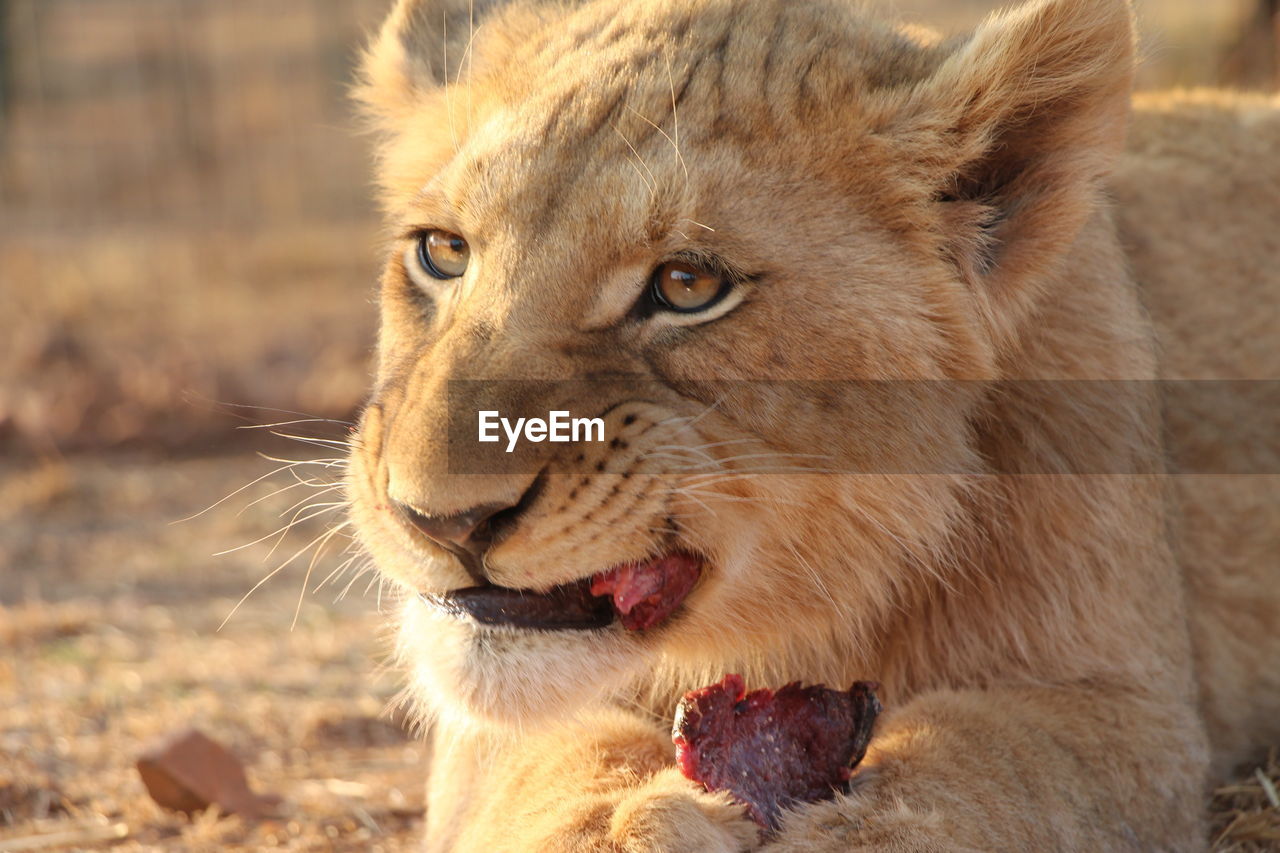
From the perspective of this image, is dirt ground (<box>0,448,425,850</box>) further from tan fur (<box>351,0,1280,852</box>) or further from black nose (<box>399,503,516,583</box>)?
black nose (<box>399,503,516,583</box>)

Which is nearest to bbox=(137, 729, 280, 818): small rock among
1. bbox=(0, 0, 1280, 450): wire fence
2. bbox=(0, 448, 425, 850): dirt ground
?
bbox=(0, 448, 425, 850): dirt ground

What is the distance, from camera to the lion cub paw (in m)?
2.21

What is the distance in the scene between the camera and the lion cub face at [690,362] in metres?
2.32

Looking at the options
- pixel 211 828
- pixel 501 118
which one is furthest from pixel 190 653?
pixel 501 118

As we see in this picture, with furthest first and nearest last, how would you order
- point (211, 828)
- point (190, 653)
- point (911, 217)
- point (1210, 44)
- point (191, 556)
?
point (1210, 44) → point (191, 556) → point (190, 653) → point (211, 828) → point (911, 217)

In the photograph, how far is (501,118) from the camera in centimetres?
272

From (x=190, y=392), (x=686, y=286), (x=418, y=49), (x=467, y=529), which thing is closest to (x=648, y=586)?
(x=467, y=529)

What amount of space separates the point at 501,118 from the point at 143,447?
507 cm

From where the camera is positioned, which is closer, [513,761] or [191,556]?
[513,761]

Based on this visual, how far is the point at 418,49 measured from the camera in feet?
11.1

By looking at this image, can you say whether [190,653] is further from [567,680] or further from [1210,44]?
[1210,44]

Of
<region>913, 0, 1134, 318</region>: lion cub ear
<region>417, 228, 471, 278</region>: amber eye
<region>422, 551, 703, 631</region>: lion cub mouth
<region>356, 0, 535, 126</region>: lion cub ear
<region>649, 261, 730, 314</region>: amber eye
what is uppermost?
<region>356, 0, 535, 126</region>: lion cub ear

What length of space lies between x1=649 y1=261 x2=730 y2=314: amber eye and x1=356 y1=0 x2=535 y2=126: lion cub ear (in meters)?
1.03

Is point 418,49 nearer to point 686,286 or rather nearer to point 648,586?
point 686,286
